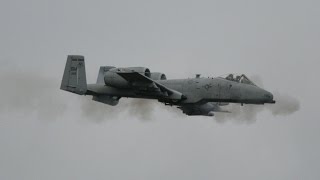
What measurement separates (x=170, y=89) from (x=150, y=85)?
1.43m

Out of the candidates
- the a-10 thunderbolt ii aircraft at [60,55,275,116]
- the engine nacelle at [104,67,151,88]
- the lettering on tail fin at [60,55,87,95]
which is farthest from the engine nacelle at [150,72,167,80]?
the lettering on tail fin at [60,55,87,95]

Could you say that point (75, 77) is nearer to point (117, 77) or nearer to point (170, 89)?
point (117, 77)

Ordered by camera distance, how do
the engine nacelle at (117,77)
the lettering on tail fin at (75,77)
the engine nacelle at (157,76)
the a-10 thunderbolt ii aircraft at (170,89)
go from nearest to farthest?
the a-10 thunderbolt ii aircraft at (170,89)
the engine nacelle at (117,77)
the engine nacelle at (157,76)
the lettering on tail fin at (75,77)

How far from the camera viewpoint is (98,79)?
207ft

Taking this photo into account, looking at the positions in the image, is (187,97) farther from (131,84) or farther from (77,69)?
(77,69)

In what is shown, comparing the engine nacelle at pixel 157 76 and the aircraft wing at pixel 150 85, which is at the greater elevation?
the engine nacelle at pixel 157 76

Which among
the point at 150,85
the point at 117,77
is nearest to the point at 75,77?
the point at 117,77

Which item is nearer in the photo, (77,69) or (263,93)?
(263,93)

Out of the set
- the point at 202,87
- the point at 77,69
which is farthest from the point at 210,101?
the point at 77,69

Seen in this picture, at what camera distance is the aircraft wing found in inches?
2270

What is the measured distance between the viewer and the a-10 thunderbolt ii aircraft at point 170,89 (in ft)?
189

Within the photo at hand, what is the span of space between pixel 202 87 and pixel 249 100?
3.19 m

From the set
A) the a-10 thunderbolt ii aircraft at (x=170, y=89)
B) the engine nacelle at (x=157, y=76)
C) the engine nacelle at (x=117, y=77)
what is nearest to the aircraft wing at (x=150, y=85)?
the a-10 thunderbolt ii aircraft at (x=170, y=89)

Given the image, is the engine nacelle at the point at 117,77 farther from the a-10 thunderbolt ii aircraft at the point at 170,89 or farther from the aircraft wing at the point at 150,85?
the aircraft wing at the point at 150,85
